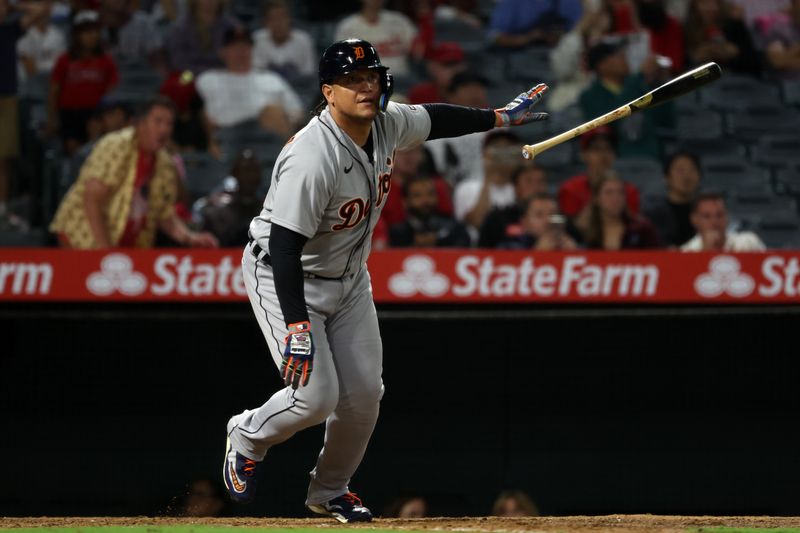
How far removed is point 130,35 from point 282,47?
0.92 m

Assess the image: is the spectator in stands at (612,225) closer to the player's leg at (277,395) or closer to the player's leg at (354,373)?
the player's leg at (354,373)

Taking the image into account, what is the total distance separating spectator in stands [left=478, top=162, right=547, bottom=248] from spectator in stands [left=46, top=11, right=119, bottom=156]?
227 cm

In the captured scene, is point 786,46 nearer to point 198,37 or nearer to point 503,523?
point 198,37

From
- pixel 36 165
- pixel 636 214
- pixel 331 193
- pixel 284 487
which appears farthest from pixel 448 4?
pixel 331 193

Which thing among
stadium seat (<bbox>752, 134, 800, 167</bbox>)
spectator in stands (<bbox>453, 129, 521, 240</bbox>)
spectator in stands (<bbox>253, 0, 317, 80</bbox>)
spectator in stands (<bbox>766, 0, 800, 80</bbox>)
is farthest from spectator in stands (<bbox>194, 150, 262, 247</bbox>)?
spectator in stands (<bbox>766, 0, 800, 80</bbox>)

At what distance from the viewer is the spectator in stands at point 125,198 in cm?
582

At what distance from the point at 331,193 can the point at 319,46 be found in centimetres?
424

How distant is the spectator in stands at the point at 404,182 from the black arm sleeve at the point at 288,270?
259 centimetres

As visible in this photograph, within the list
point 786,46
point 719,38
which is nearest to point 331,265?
point 719,38

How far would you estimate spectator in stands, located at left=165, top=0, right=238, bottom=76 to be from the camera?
7168mm

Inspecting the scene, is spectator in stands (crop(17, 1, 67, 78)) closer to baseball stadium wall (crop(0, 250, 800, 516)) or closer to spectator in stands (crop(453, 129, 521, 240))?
baseball stadium wall (crop(0, 250, 800, 516))

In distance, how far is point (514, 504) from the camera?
5895 millimetres

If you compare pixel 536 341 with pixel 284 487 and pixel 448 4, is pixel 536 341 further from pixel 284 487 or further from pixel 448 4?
pixel 448 4

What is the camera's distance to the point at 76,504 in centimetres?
590
